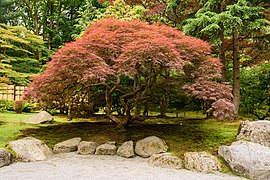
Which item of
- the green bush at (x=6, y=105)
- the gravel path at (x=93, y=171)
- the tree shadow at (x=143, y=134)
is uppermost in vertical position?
the green bush at (x=6, y=105)

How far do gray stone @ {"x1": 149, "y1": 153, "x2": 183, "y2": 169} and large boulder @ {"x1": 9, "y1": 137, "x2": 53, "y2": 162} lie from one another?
6.75 ft

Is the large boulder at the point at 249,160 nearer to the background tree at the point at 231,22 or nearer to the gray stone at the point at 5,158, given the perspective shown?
the background tree at the point at 231,22

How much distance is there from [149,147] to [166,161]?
28.3 inches

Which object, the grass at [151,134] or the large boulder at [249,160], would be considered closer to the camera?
the large boulder at [249,160]

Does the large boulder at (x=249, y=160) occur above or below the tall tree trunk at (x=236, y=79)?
below

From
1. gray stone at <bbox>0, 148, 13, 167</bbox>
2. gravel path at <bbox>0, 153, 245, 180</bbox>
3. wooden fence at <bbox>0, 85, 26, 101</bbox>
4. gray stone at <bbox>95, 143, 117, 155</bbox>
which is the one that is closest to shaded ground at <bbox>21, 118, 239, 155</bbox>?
gray stone at <bbox>95, 143, 117, 155</bbox>

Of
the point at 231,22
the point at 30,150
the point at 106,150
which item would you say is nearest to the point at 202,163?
the point at 106,150

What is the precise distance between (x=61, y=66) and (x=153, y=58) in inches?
73.0

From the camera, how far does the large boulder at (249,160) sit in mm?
3561

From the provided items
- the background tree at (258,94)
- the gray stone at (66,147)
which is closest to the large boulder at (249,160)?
the gray stone at (66,147)

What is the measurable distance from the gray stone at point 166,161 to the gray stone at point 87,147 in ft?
4.33

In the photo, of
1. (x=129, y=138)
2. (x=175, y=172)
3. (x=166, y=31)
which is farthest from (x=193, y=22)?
(x=175, y=172)

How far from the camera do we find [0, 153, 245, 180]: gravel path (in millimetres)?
3485

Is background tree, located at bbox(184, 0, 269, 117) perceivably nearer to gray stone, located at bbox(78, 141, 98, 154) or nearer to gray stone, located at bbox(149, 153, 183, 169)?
gray stone, located at bbox(149, 153, 183, 169)
